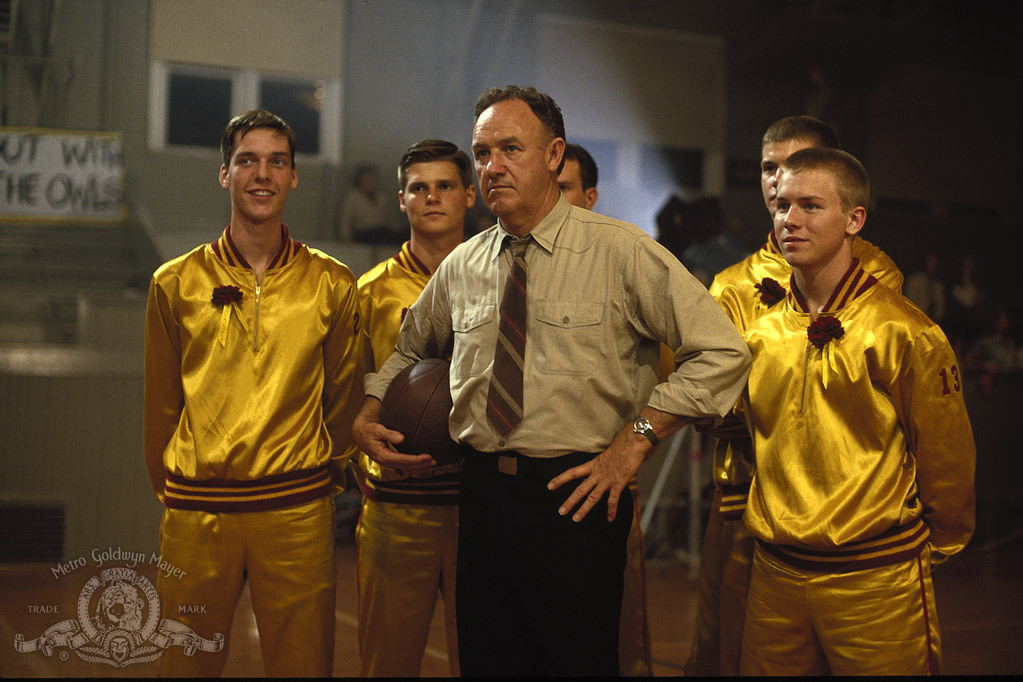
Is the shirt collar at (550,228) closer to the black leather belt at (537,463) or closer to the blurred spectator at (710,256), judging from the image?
the black leather belt at (537,463)

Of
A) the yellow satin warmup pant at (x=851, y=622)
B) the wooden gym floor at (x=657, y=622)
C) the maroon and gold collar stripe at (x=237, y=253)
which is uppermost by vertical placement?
the maroon and gold collar stripe at (x=237, y=253)

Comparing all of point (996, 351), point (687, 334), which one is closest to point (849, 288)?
point (687, 334)

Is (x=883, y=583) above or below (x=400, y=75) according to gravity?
below

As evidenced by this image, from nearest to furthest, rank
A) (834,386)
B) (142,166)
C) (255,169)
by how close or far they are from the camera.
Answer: (834,386) → (255,169) → (142,166)

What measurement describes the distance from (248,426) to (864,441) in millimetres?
1457

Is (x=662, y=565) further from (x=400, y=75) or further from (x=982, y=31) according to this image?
(x=982, y=31)

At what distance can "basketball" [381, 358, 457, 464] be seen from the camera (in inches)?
71.8

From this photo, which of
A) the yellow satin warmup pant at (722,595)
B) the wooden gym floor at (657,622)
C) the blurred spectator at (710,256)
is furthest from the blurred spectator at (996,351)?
the yellow satin warmup pant at (722,595)

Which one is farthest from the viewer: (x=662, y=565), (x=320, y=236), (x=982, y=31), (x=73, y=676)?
(x=982, y=31)

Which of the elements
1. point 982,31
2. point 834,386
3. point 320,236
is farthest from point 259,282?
point 982,31

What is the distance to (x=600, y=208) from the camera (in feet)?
25.6

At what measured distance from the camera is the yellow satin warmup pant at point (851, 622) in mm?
1759

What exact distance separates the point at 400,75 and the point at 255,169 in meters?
4.98
